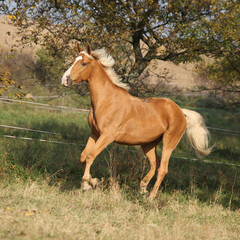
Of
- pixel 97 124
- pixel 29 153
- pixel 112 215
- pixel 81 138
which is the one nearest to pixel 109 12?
pixel 97 124

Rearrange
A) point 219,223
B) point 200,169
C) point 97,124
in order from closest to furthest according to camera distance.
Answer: point 219,223 < point 97,124 < point 200,169

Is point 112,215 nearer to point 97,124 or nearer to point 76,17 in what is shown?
point 97,124

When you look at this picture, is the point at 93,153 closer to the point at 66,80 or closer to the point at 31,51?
the point at 66,80

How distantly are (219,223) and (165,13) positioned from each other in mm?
5528

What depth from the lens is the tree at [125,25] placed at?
25.8 feet

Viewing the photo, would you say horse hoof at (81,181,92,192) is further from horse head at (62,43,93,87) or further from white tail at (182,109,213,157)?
white tail at (182,109,213,157)

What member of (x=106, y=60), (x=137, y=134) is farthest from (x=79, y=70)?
(x=137, y=134)

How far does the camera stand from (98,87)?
613 centimetres

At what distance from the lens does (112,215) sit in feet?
16.7

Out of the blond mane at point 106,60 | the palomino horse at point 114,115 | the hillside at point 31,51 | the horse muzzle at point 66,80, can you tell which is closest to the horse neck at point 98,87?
the palomino horse at point 114,115

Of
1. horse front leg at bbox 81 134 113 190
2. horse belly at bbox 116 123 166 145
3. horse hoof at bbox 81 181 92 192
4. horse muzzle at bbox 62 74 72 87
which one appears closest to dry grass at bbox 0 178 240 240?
horse hoof at bbox 81 181 92 192

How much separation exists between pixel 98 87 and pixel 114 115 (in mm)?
567

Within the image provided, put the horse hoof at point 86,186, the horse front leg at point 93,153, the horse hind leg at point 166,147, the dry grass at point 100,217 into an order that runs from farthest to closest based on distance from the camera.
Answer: the horse hind leg at point 166,147
the horse hoof at point 86,186
the horse front leg at point 93,153
the dry grass at point 100,217

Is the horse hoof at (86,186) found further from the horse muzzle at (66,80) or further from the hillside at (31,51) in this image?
the hillside at (31,51)
